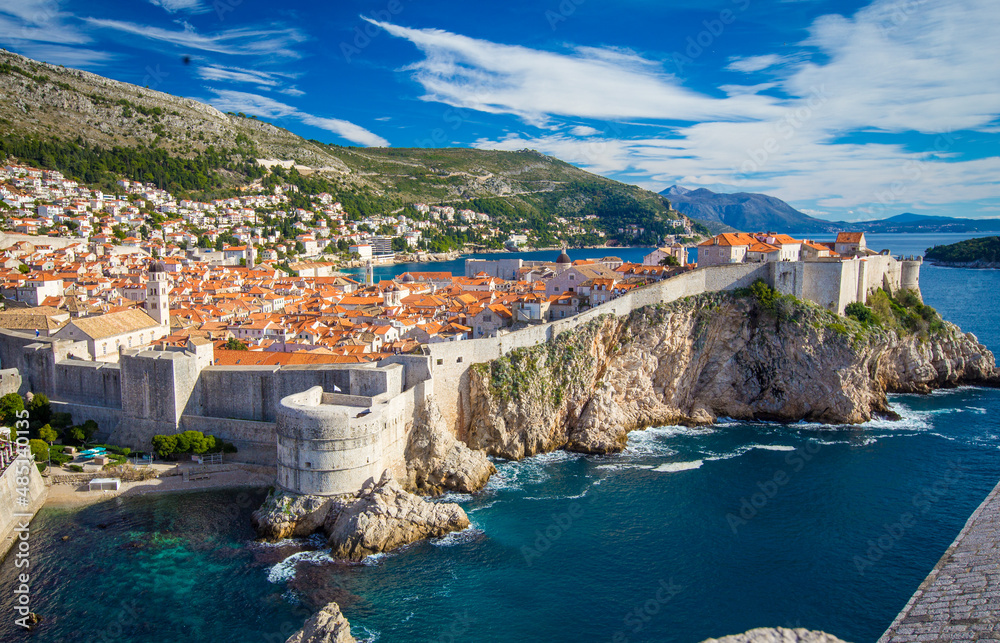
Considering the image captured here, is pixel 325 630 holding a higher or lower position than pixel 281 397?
lower

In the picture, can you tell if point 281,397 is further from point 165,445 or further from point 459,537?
point 459,537

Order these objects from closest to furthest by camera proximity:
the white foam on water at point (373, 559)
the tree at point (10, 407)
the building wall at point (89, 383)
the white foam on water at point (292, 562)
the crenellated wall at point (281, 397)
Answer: the white foam on water at point (292, 562)
the white foam on water at point (373, 559)
the crenellated wall at point (281, 397)
the tree at point (10, 407)
the building wall at point (89, 383)

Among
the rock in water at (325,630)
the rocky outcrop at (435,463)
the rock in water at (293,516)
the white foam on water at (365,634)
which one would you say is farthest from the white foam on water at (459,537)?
the rock in water at (325,630)

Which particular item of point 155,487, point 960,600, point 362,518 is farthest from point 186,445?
point 960,600

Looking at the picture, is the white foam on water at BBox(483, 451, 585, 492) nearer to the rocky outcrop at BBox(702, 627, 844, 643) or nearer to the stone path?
the rocky outcrop at BBox(702, 627, 844, 643)

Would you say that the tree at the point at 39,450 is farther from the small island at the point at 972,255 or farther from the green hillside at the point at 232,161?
the small island at the point at 972,255

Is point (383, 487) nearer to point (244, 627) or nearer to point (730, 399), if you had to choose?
point (244, 627)

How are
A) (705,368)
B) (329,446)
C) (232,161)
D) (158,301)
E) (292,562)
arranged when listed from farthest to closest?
(232,161), (158,301), (705,368), (329,446), (292,562)
